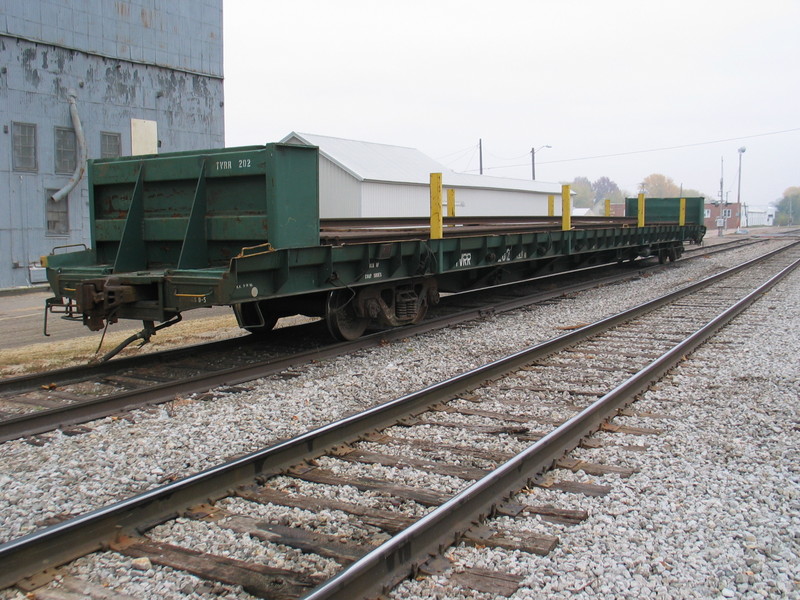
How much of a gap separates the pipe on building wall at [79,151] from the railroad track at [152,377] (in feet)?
51.5

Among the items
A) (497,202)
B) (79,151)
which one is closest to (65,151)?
(79,151)

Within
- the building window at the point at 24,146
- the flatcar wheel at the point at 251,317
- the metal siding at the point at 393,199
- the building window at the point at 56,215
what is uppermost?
the building window at the point at 24,146

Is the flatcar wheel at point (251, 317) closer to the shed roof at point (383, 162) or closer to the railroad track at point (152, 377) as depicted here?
the railroad track at point (152, 377)

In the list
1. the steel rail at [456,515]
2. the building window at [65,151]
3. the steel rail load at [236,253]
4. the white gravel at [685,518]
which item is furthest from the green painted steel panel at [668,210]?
the steel rail at [456,515]

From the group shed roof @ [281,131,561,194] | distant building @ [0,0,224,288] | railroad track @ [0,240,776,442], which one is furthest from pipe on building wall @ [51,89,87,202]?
railroad track @ [0,240,776,442]

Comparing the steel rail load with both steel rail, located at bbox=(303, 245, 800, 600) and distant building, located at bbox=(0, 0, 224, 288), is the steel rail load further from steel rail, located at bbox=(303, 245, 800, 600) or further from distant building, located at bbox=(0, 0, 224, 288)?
distant building, located at bbox=(0, 0, 224, 288)

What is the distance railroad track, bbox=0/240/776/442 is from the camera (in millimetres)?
5645

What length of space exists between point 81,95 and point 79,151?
1.81m

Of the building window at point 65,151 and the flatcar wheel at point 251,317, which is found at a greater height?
the building window at point 65,151

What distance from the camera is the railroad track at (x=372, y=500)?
10.5 feet

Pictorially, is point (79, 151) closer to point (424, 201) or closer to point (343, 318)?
point (424, 201)

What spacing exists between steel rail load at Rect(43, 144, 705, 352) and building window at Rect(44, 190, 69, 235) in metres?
15.3

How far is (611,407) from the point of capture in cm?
579

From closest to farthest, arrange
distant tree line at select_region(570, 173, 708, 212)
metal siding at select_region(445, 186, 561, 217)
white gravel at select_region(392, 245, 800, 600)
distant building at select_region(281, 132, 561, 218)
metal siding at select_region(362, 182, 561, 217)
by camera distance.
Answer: white gravel at select_region(392, 245, 800, 600)
distant building at select_region(281, 132, 561, 218)
metal siding at select_region(362, 182, 561, 217)
metal siding at select_region(445, 186, 561, 217)
distant tree line at select_region(570, 173, 708, 212)
